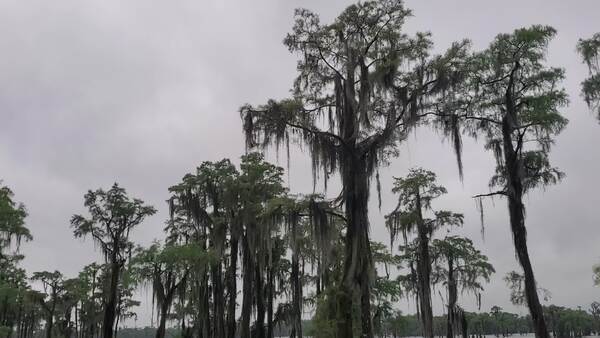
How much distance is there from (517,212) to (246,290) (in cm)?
1338

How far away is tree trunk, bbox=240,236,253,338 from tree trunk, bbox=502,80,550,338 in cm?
1303

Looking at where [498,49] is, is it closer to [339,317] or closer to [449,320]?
[339,317]

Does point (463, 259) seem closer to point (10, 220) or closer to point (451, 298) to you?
point (451, 298)

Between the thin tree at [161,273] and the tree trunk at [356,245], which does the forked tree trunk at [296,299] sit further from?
the tree trunk at [356,245]

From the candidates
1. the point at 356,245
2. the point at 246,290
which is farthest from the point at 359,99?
the point at 246,290

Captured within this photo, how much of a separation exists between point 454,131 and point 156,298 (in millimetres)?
20248

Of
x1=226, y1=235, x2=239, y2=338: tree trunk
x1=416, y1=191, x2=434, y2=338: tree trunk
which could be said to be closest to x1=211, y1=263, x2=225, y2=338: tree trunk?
x1=226, y1=235, x2=239, y2=338: tree trunk

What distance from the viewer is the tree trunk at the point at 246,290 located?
23938 mm

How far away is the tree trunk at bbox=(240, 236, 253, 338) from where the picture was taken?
23.9m

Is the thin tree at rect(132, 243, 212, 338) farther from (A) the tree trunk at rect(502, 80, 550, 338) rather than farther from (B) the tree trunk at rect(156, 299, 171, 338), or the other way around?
(A) the tree trunk at rect(502, 80, 550, 338)

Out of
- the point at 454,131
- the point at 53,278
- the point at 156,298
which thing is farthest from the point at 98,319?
the point at 454,131

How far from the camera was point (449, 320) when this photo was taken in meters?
31.6

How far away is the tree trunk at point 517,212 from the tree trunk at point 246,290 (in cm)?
1303

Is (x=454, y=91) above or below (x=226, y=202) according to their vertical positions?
above
